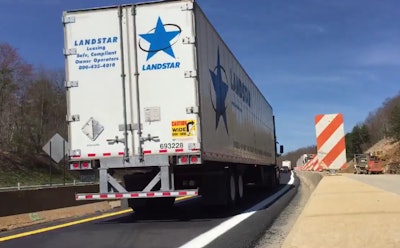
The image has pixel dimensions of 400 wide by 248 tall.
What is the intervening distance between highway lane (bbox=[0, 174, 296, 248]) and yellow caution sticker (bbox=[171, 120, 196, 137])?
6.17 ft

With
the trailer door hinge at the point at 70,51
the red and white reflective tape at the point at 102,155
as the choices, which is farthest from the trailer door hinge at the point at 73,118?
the trailer door hinge at the point at 70,51

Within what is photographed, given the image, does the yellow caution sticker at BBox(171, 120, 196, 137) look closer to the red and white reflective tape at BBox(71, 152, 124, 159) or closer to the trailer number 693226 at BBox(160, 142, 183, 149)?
the trailer number 693226 at BBox(160, 142, 183, 149)

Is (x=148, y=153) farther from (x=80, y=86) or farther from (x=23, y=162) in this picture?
(x=23, y=162)

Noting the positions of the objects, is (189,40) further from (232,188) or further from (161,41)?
(232,188)

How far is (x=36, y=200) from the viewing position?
13.4m

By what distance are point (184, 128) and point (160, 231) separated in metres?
2.33

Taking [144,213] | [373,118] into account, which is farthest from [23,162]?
[373,118]

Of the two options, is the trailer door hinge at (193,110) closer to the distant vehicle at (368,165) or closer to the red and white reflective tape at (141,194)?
the red and white reflective tape at (141,194)

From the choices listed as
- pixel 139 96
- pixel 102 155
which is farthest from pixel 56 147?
pixel 139 96

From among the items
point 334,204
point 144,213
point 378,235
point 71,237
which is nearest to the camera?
point 378,235

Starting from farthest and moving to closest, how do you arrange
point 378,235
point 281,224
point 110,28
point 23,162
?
1. point 23,162
2. point 110,28
3. point 281,224
4. point 378,235

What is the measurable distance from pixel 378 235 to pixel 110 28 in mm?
7874

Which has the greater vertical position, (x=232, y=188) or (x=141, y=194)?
(x=141, y=194)

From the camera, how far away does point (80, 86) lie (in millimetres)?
12047
